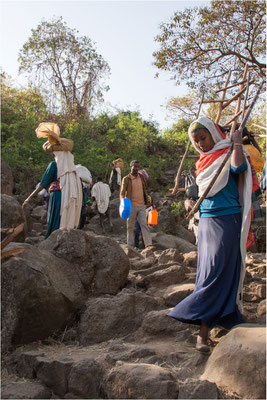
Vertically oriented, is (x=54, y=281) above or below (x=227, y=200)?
below

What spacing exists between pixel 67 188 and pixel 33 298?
117 inches

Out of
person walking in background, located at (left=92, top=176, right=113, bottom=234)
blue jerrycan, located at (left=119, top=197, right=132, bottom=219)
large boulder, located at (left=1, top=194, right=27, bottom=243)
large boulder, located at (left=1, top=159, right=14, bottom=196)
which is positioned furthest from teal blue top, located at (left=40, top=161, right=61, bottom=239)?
large boulder, located at (left=1, top=159, right=14, bottom=196)

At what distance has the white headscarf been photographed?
6609 mm

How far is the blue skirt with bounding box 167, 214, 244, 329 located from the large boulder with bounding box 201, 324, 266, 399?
31cm

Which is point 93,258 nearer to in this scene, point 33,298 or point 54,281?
point 54,281

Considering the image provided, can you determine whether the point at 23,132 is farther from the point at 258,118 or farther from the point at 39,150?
the point at 258,118

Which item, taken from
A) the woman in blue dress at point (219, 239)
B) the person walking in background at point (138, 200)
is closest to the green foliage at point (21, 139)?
the person walking in background at point (138, 200)

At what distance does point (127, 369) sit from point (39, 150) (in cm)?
1477

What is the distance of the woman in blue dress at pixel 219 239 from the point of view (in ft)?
11.3

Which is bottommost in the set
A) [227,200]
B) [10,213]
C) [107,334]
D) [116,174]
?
[107,334]

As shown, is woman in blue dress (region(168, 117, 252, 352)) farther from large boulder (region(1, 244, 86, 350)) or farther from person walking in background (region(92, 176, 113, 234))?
person walking in background (region(92, 176, 113, 234))

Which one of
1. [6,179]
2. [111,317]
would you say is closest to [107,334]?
[111,317]

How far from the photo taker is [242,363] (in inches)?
113

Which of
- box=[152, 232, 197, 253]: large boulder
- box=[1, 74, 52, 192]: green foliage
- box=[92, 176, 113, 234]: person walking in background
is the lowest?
box=[152, 232, 197, 253]: large boulder
